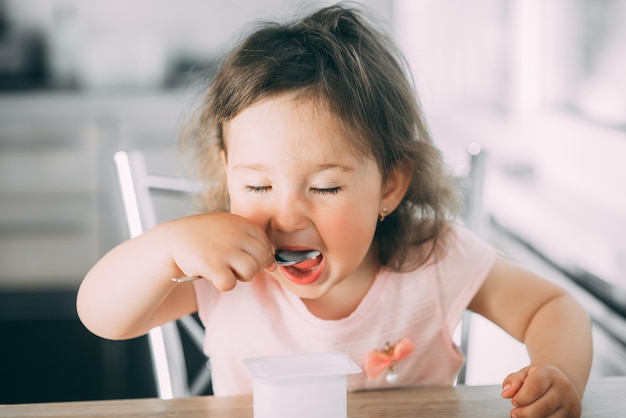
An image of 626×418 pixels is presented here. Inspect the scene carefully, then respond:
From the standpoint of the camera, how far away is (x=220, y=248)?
79 centimetres

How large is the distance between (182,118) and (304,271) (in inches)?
21.0

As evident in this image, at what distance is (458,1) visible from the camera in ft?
10.0

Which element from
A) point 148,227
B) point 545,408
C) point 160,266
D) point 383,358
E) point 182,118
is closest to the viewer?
point 545,408

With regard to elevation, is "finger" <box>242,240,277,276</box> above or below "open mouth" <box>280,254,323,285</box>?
above

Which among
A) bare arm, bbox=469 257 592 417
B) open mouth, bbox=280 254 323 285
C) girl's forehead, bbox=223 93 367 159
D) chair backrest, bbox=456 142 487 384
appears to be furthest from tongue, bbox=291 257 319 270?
chair backrest, bbox=456 142 487 384

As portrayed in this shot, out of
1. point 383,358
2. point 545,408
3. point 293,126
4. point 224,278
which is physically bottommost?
point 383,358

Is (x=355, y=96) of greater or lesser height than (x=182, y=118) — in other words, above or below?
above

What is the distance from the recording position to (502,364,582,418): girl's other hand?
73 cm

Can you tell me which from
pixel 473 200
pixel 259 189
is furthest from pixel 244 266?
pixel 473 200

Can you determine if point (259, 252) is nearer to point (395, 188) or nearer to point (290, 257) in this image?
point (290, 257)

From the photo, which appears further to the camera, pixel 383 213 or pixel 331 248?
pixel 383 213

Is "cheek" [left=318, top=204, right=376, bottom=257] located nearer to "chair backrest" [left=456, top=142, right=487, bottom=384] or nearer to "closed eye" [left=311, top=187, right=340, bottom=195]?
"closed eye" [left=311, top=187, right=340, bottom=195]

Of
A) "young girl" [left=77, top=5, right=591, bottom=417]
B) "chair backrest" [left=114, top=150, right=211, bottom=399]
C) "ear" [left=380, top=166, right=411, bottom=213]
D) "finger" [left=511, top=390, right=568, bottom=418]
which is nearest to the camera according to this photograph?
"finger" [left=511, top=390, right=568, bottom=418]

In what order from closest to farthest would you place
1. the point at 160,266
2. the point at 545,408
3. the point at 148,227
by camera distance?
the point at 545,408 < the point at 160,266 < the point at 148,227
